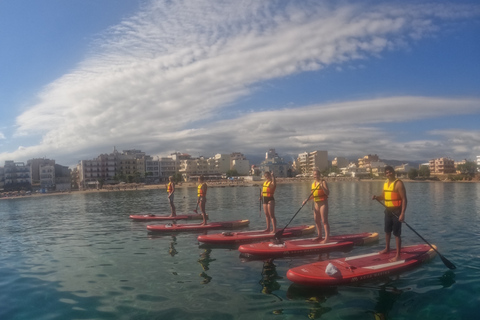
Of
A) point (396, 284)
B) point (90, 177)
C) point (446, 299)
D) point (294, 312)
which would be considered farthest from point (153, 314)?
point (90, 177)

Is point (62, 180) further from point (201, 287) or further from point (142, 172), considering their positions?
point (201, 287)

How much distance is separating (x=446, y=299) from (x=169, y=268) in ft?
24.8

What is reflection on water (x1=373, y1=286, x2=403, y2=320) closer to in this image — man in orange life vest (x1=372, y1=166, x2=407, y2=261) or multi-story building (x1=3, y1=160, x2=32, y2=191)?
man in orange life vest (x1=372, y1=166, x2=407, y2=261)

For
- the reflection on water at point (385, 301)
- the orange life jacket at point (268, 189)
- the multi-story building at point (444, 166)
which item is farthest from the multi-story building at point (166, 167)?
the reflection on water at point (385, 301)

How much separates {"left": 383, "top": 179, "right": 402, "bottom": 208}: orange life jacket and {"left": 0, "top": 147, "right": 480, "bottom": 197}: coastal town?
93.3 metres

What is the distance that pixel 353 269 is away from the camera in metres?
9.59

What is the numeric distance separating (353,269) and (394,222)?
6.86 ft

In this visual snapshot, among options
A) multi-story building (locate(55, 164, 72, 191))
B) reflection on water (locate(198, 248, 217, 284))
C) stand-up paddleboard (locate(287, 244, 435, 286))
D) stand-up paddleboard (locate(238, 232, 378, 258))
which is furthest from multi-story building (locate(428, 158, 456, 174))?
reflection on water (locate(198, 248, 217, 284))

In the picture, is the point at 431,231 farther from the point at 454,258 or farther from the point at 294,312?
the point at 294,312

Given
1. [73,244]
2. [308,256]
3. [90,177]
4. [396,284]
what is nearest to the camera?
[396,284]

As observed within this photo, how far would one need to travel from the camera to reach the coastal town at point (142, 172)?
Result: 409 ft

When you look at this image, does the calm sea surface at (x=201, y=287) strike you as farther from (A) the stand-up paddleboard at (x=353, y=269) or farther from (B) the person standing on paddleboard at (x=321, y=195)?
(B) the person standing on paddleboard at (x=321, y=195)

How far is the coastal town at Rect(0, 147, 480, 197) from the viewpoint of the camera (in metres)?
125

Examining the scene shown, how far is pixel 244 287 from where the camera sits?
9.49 m
